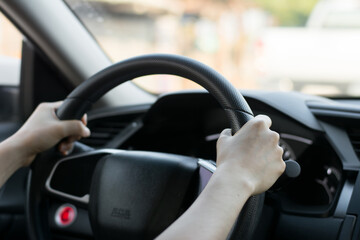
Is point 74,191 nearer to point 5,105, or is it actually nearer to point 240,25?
point 5,105

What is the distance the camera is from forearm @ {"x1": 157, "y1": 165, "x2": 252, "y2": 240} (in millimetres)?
893

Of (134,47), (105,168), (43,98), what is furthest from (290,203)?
(134,47)

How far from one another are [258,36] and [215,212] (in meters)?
7.31

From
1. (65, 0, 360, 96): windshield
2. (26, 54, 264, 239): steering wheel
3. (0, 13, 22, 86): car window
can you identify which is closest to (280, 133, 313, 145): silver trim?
(26, 54, 264, 239): steering wheel

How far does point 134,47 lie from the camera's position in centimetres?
694

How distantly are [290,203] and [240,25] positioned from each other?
7515 millimetres

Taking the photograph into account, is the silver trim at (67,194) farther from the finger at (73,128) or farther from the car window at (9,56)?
the car window at (9,56)

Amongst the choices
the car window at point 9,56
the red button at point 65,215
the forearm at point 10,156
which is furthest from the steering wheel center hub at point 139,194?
the car window at point 9,56

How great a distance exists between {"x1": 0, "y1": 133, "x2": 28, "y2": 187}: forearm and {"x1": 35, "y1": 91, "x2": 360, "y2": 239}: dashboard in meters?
0.11

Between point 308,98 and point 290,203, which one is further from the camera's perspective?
point 308,98

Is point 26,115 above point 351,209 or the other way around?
the other way around

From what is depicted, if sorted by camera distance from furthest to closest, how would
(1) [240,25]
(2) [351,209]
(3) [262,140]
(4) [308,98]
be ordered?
(1) [240,25], (4) [308,98], (2) [351,209], (3) [262,140]

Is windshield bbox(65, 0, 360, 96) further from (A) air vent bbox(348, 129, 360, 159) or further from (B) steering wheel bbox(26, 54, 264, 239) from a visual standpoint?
(B) steering wheel bbox(26, 54, 264, 239)

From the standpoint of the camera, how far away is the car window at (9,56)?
215cm
